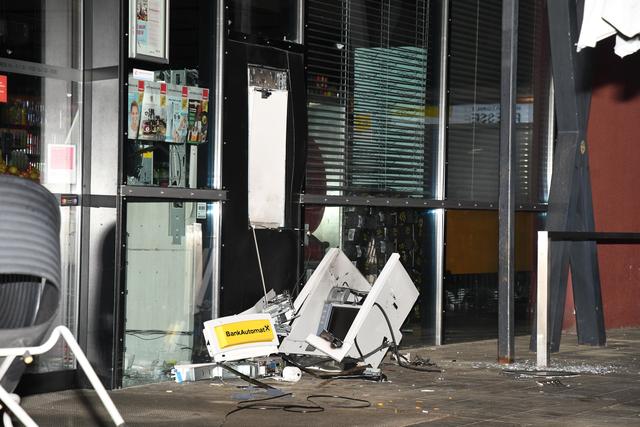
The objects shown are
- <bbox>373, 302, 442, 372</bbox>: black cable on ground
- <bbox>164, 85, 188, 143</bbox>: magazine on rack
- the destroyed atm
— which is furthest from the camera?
<bbox>373, 302, 442, 372</bbox>: black cable on ground

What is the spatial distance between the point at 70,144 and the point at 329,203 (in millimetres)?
2337

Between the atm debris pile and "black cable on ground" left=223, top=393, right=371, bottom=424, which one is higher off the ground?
the atm debris pile

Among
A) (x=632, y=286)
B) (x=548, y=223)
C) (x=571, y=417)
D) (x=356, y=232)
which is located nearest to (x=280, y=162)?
(x=356, y=232)

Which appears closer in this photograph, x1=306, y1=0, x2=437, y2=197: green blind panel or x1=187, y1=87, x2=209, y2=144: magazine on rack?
x1=187, y1=87, x2=209, y2=144: magazine on rack

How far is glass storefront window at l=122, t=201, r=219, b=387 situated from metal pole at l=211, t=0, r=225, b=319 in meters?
0.04

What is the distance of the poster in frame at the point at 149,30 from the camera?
7.49 m

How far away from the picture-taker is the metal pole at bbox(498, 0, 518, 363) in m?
8.48

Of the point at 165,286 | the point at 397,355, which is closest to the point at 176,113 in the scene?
the point at 165,286

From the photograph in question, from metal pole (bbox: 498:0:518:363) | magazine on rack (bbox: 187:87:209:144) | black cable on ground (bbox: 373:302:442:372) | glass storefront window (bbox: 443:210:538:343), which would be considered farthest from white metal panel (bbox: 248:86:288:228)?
glass storefront window (bbox: 443:210:538:343)

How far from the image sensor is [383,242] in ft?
31.8

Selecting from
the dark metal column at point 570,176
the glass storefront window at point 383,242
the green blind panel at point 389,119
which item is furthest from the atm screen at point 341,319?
the dark metal column at point 570,176

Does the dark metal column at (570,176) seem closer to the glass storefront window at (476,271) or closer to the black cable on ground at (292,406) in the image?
the glass storefront window at (476,271)

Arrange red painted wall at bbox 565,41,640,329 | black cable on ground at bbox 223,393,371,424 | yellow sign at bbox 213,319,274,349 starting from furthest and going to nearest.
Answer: red painted wall at bbox 565,41,640,329 → yellow sign at bbox 213,319,274,349 → black cable on ground at bbox 223,393,371,424

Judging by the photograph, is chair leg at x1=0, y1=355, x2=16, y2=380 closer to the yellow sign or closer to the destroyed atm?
the yellow sign
